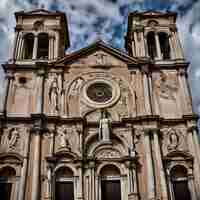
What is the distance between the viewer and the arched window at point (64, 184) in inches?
588

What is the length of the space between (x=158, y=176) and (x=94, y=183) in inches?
114

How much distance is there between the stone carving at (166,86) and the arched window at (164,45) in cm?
283

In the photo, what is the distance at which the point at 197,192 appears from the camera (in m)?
14.8

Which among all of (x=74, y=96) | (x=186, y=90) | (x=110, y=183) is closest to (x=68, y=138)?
(x=74, y=96)

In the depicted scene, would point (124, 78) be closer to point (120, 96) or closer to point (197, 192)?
point (120, 96)

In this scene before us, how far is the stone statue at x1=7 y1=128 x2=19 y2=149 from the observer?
15866 mm

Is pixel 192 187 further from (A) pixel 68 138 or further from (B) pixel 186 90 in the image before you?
(A) pixel 68 138

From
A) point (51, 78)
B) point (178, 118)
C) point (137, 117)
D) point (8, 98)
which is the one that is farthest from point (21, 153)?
point (178, 118)

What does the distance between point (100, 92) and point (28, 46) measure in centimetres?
622

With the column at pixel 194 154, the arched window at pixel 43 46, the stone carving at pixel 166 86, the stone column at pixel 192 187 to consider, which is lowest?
the stone column at pixel 192 187

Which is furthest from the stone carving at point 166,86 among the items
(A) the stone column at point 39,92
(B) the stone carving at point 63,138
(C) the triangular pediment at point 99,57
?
(A) the stone column at point 39,92

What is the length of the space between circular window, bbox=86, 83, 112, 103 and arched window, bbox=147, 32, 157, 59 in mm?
4355

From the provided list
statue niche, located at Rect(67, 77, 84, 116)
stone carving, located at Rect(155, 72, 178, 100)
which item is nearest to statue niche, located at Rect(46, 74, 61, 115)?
statue niche, located at Rect(67, 77, 84, 116)

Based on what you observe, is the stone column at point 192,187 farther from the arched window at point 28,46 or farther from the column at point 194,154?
the arched window at point 28,46
